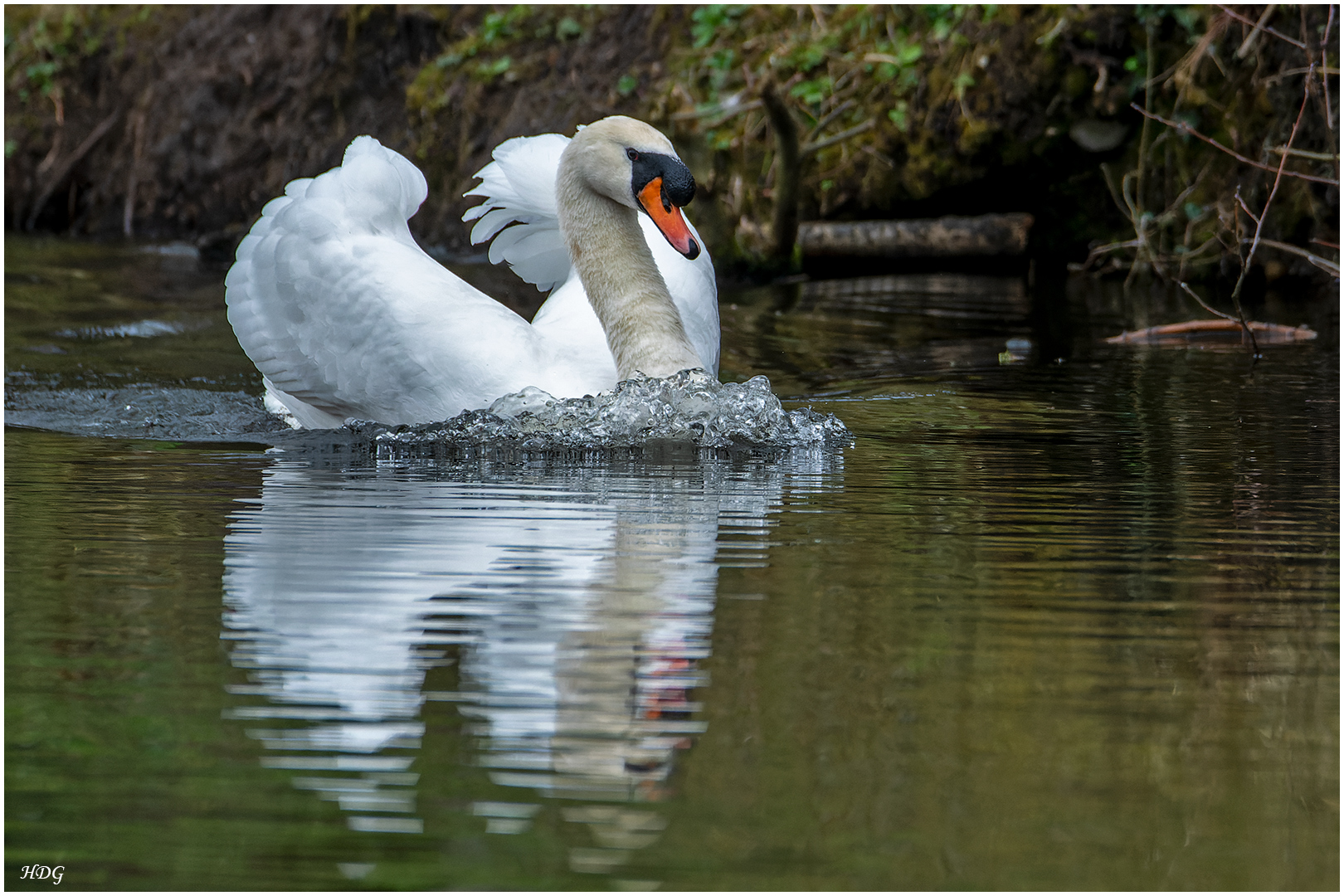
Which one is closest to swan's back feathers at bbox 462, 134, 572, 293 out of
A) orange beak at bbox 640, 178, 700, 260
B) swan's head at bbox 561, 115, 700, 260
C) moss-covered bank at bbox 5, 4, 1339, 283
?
swan's head at bbox 561, 115, 700, 260

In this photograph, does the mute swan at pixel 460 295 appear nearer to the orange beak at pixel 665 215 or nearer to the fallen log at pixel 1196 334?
the orange beak at pixel 665 215

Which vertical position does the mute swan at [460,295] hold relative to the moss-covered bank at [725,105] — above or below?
below

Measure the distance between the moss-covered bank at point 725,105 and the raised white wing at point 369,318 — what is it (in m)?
4.95

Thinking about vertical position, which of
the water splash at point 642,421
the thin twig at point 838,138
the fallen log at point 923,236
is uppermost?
the thin twig at point 838,138

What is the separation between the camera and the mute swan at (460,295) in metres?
5.61

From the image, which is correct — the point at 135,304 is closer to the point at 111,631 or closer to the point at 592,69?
the point at 592,69

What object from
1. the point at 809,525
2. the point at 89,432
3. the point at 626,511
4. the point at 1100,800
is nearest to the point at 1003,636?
the point at 1100,800

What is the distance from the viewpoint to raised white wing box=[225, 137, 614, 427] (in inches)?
219

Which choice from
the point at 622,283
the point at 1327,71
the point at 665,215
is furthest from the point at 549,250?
the point at 1327,71

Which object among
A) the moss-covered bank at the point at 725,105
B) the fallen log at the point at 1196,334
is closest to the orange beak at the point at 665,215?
the fallen log at the point at 1196,334

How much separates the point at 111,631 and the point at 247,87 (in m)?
16.6

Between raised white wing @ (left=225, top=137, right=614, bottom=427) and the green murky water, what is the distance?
0.45 meters

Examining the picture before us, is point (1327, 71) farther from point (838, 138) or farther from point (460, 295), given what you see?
point (838, 138)

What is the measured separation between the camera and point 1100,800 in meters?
2.32
